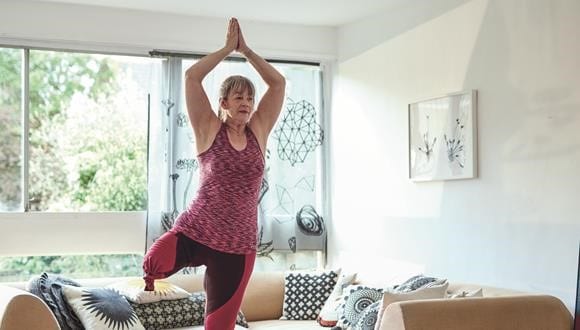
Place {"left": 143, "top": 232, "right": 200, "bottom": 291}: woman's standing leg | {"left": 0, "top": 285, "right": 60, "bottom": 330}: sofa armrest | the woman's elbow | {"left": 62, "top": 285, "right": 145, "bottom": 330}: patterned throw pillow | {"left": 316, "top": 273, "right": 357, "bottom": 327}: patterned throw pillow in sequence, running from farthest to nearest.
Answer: {"left": 316, "top": 273, "right": 357, "bottom": 327}: patterned throw pillow, {"left": 62, "top": 285, "right": 145, "bottom": 330}: patterned throw pillow, {"left": 0, "top": 285, "right": 60, "bottom": 330}: sofa armrest, the woman's elbow, {"left": 143, "top": 232, "right": 200, "bottom": 291}: woman's standing leg

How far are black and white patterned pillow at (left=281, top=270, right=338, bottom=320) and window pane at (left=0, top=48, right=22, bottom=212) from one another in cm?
175

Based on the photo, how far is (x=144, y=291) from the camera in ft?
14.0

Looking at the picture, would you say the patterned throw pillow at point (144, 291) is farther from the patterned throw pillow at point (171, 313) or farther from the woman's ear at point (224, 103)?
the woman's ear at point (224, 103)

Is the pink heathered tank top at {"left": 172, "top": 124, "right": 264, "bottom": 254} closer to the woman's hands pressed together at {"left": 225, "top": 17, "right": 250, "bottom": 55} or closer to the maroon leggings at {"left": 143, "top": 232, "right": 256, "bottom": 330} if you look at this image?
the maroon leggings at {"left": 143, "top": 232, "right": 256, "bottom": 330}

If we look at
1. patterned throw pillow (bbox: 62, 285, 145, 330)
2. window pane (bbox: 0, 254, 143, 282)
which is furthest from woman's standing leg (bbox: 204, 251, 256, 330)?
window pane (bbox: 0, 254, 143, 282)

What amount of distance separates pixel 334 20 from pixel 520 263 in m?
2.32

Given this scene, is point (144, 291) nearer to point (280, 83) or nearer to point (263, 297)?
point (263, 297)

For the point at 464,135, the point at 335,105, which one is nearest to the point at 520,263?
the point at 464,135

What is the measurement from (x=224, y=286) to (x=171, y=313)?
7.61 feet

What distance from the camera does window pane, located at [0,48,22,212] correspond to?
16.3 ft

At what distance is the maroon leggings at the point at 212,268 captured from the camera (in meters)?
2.13

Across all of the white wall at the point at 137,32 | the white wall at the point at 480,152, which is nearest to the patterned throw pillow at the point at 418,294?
the white wall at the point at 480,152

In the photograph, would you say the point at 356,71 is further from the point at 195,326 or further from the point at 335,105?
the point at 195,326

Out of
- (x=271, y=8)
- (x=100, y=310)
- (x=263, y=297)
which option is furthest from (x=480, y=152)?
(x=100, y=310)
